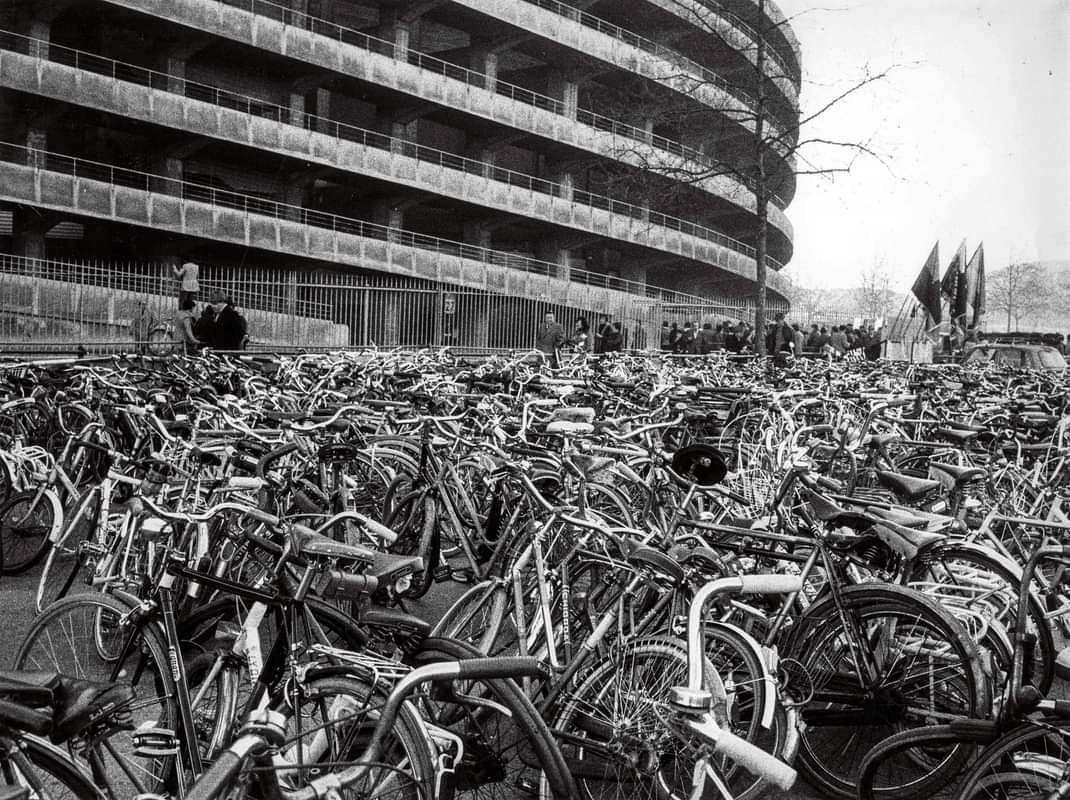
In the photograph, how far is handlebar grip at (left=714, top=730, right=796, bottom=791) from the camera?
2250 mm

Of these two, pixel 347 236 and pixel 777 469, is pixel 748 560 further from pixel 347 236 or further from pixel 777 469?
pixel 347 236

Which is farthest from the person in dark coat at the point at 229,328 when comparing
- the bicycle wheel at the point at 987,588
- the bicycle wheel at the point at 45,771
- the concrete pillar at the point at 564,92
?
the concrete pillar at the point at 564,92

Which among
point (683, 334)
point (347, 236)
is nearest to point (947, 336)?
point (683, 334)

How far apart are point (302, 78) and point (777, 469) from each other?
28.9 meters

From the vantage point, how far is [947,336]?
28578mm

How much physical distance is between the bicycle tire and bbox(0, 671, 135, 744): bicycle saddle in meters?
0.84

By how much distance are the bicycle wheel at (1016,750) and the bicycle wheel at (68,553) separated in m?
4.21

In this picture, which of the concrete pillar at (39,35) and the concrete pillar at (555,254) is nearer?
the concrete pillar at (39,35)

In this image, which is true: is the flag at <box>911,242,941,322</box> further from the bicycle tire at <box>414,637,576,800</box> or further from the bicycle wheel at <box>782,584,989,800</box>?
the bicycle tire at <box>414,637,576,800</box>

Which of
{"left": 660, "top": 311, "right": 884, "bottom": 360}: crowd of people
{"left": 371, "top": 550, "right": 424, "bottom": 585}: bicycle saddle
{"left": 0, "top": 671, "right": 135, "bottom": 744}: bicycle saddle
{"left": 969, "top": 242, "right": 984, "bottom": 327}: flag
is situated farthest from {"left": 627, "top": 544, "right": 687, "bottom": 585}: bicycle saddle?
{"left": 969, "top": 242, "right": 984, "bottom": 327}: flag

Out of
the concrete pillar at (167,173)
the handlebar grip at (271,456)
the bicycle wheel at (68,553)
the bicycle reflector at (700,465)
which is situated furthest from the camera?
the concrete pillar at (167,173)

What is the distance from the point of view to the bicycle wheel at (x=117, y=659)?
10.6 ft

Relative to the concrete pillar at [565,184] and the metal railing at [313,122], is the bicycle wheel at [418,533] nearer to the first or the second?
the metal railing at [313,122]

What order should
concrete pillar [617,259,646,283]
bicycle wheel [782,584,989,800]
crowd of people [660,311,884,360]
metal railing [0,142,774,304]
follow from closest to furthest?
bicycle wheel [782,584,989,800]
crowd of people [660,311,884,360]
metal railing [0,142,774,304]
concrete pillar [617,259,646,283]
